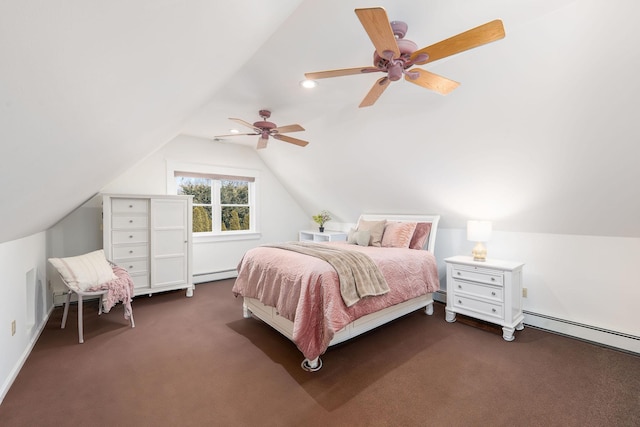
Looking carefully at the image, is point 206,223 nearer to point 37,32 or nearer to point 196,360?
point 196,360

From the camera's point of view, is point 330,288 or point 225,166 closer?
point 330,288

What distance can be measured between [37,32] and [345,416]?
2.18m

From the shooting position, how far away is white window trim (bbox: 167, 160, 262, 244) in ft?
15.1

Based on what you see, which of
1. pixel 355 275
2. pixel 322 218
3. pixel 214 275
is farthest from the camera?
pixel 322 218

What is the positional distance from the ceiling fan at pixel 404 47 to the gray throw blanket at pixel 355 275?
148cm

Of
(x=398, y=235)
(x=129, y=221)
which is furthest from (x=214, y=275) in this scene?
(x=398, y=235)

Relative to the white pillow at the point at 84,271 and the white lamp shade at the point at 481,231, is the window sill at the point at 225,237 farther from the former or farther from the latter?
the white lamp shade at the point at 481,231

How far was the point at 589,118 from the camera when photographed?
2111mm

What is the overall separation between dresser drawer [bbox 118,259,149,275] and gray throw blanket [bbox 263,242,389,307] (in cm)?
246

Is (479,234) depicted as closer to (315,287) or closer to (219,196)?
(315,287)

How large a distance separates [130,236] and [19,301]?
1.49 m

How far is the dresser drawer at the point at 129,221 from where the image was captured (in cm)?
367

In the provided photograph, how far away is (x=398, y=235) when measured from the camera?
3.86 m

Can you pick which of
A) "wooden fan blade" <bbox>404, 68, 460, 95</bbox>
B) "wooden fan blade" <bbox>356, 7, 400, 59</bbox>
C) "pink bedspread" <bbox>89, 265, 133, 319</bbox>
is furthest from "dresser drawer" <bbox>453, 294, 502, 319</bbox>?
"pink bedspread" <bbox>89, 265, 133, 319</bbox>
